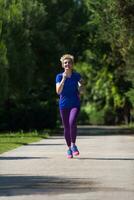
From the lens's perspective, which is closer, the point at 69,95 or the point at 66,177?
the point at 66,177

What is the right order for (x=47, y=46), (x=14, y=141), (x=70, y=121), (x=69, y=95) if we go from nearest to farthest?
(x=70, y=121), (x=69, y=95), (x=14, y=141), (x=47, y=46)

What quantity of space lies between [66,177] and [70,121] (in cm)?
372

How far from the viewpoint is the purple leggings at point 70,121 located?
15.0 metres

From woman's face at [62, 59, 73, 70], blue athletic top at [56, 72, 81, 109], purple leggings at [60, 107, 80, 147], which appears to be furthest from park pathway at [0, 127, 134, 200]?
woman's face at [62, 59, 73, 70]

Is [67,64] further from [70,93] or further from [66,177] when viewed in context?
[66,177]

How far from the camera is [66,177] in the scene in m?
11.4

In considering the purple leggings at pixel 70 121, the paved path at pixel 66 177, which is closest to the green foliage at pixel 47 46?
the purple leggings at pixel 70 121

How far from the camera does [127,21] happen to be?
25688 mm

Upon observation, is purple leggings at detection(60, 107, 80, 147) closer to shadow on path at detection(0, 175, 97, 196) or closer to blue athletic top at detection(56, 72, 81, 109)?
blue athletic top at detection(56, 72, 81, 109)

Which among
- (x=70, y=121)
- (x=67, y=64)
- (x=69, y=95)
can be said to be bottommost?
(x=70, y=121)

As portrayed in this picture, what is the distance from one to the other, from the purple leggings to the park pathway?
482 millimetres

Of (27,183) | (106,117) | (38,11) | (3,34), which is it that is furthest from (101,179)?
(106,117)

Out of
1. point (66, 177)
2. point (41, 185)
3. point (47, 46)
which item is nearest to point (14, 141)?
point (66, 177)

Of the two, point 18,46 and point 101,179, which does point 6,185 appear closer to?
point 101,179
